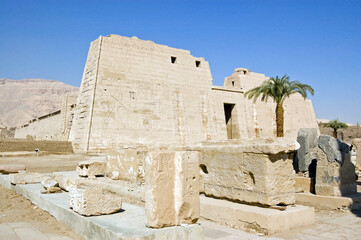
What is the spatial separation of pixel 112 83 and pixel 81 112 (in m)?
1.97

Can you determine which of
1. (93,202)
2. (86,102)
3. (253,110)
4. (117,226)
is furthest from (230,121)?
(117,226)

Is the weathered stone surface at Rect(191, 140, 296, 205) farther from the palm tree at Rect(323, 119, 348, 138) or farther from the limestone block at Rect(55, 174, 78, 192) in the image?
the palm tree at Rect(323, 119, 348, 138)

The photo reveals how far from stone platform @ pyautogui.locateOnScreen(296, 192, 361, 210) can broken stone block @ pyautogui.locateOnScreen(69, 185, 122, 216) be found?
13.9 feet

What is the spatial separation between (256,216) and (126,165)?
3.08 meters

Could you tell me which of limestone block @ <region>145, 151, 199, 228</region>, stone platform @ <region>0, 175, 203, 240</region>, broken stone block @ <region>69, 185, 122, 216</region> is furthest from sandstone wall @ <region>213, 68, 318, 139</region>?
limestone block @ <region>145, 151, 199, 228</region>

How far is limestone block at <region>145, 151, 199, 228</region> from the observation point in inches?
Result: 141

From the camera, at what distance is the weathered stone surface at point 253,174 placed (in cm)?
521

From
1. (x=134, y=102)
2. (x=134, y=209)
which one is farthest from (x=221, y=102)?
(x=134, y=209)

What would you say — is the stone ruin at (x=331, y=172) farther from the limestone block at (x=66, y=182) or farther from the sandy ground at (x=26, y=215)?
the sandy ground at (x=26, y=215)

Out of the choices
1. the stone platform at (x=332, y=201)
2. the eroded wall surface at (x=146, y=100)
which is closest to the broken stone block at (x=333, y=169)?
the stone platform at (x=332, y=201)

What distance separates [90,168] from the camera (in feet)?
25.0

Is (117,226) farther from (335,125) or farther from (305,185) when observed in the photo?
(335,125)

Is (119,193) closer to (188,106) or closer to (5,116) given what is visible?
(188,106)

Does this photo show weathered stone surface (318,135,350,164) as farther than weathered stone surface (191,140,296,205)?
Yes
